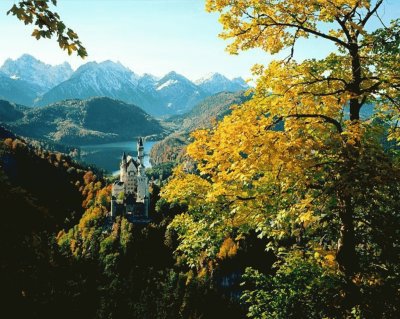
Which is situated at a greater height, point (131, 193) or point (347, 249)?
point (347, 249)

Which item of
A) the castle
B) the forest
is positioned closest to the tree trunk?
the forest

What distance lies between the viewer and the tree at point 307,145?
10188 mm

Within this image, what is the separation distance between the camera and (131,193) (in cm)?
14012

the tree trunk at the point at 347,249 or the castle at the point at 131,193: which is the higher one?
the tree trunk at the point at 347,249

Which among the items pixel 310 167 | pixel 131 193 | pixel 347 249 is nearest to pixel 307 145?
pixel 310 167

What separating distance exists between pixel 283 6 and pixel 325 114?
3.68m

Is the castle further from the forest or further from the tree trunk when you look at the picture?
the tree trunk

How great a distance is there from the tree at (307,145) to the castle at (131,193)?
383 feet

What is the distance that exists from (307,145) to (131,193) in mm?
133292

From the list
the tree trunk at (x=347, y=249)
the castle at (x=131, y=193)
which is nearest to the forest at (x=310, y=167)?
the tree trunk at (x=347, y=249)

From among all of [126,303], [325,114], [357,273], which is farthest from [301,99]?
[126,303]

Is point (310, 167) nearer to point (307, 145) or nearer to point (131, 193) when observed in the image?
point (307, 145)

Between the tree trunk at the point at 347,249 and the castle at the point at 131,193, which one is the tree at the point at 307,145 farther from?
the castle at the point at 131,193

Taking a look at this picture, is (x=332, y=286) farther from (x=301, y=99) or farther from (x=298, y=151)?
(x=301, y=99)
